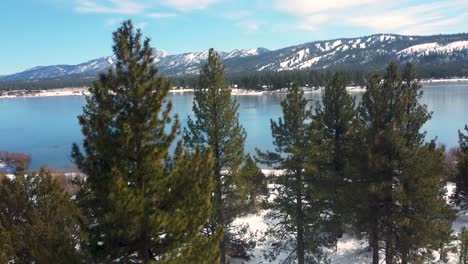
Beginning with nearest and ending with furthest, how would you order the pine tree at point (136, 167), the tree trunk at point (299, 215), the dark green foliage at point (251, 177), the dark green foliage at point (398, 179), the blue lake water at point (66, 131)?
the pine tree at point (136, 167)
the dark green foliage at point (398, 179)
the tree trunk at point (299, 215)
the dark green foliage at point (251, 177)
the blue lake water at point (66, 131)

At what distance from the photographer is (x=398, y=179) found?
17016 mm

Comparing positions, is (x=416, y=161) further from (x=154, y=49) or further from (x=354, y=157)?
(x=154, y=49)

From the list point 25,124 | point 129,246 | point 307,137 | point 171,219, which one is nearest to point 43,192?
point 129,246

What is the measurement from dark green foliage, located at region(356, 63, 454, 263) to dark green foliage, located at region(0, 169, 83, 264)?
38.1ft

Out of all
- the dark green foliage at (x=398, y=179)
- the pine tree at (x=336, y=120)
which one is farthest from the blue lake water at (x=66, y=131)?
the dark green foliage at (x=398, y=179)

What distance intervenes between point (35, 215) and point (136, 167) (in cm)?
613

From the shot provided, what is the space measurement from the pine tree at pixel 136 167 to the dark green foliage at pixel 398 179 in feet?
31.1

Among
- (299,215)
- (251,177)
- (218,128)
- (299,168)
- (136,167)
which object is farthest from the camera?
(251,177)

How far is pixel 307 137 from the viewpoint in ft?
65.2

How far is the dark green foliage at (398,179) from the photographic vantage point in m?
16.3

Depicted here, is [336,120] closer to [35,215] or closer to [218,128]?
[218,128]

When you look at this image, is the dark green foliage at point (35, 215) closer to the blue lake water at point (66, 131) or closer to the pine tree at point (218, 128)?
the pine tree at point (218, 128)

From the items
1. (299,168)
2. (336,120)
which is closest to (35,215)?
(299,168)

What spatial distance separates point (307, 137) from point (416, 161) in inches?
206
